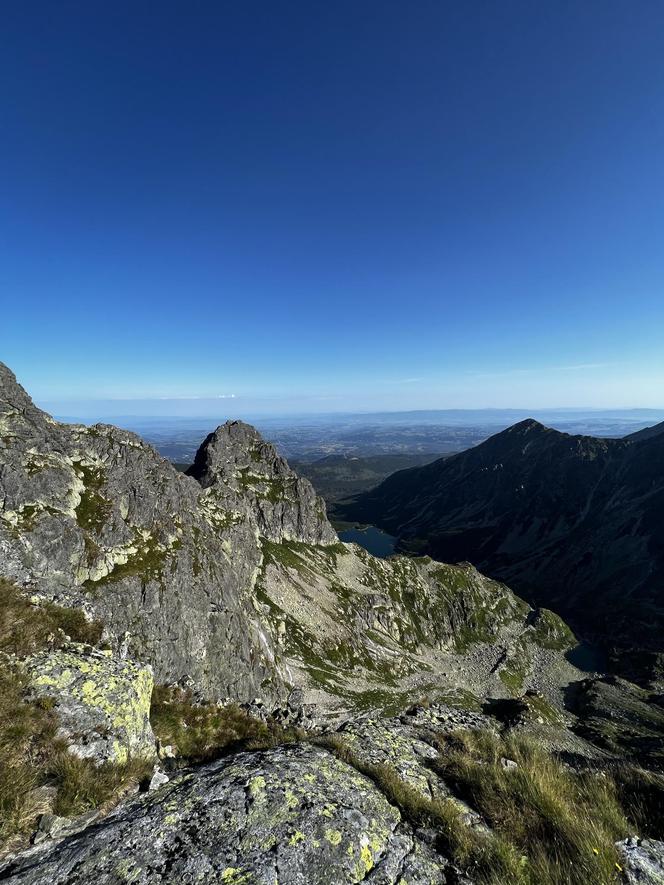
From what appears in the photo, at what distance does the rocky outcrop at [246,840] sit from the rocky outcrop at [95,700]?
3095 mm

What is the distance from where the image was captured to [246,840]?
822 centimetres

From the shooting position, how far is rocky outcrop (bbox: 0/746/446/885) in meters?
7.33

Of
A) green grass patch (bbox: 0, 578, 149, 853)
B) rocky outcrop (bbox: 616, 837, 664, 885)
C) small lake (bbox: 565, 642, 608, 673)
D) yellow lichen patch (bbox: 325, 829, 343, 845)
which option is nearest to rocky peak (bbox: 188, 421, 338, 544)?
small lake (bbox: 565, 642, 608, 673)

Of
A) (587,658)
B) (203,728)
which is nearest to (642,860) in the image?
(203,728)

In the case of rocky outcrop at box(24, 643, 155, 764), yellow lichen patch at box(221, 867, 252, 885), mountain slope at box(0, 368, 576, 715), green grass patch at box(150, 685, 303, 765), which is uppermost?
yellow lichen patch at box(221, 867, 252, 885)

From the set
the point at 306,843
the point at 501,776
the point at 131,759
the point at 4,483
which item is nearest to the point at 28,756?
the point at 131,759

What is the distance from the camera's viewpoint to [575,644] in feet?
621

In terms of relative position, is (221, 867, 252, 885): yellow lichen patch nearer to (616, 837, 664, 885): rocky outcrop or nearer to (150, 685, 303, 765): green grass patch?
(150, 685, 303, 765): green grass patch

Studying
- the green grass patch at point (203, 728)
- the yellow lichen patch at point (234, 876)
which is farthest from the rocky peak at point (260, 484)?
the yellow lichen patch at point (234, 876)

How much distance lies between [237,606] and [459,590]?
12357 cm

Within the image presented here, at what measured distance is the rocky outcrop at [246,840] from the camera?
24.1ft

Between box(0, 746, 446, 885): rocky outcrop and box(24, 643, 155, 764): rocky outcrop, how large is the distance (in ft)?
10.2

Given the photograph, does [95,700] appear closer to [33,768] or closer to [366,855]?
[33,768]

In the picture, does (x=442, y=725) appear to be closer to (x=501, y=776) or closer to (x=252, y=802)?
(x=501, y=776)
